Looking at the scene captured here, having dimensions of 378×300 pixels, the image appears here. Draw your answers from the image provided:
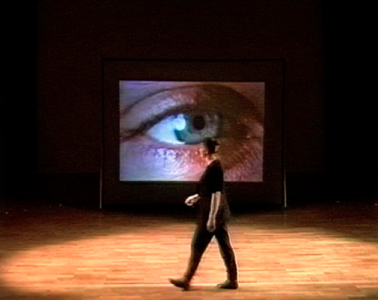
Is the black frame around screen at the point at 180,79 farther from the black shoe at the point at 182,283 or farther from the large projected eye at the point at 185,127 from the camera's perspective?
the black shoe at the point at 182,283

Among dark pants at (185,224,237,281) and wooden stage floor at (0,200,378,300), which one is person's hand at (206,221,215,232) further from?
wooden stage floor at (0,200,378,300)

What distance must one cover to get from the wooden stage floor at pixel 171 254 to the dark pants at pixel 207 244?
18cm

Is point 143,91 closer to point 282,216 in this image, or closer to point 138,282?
point 282,216

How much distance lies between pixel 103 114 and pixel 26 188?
8.56 ft

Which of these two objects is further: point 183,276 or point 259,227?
point 259,227

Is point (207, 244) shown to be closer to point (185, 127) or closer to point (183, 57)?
point (185, 127)

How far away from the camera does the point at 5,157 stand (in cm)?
1547

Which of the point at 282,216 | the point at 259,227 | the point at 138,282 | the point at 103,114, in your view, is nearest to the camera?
the point at 138,282

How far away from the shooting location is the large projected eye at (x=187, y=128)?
13.8 meters

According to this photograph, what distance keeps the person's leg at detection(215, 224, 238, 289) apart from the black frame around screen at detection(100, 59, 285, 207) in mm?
5989

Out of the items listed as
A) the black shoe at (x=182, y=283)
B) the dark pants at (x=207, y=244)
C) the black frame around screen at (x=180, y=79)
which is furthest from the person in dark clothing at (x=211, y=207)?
the black frame around screen at (x=180, y=79)

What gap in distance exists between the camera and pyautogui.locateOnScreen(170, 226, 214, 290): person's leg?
742cm

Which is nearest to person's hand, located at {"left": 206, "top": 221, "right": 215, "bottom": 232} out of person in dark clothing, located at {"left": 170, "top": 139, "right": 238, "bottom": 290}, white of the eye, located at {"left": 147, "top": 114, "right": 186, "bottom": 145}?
person in dark clothing, located at {"left": 170, "top": 139, "right": 238, "bottom": 290}

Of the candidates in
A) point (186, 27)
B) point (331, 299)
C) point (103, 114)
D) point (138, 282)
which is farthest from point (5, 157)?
point (331, 299)
